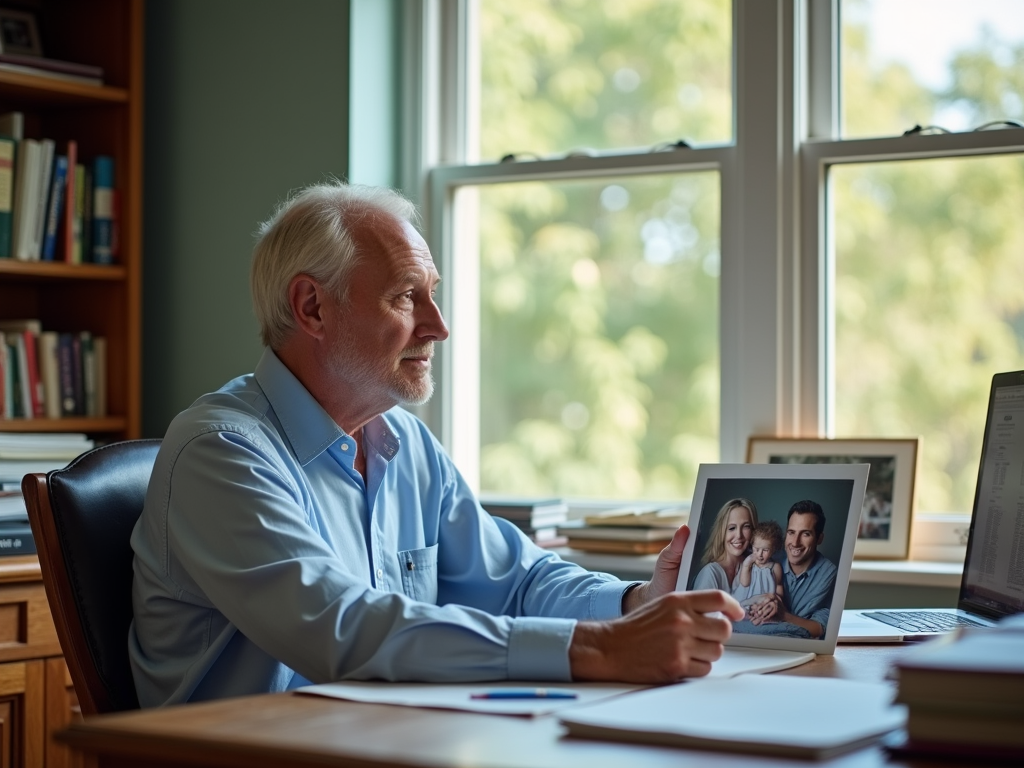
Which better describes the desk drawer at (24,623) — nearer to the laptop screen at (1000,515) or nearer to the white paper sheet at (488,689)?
the white paper sheet at (488,689)

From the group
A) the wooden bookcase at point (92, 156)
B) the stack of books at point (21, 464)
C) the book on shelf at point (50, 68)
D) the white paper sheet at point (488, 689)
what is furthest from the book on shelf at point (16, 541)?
the white paper sheet at point (488, 689)

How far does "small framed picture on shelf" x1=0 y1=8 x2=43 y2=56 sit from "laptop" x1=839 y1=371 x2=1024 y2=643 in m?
2.36

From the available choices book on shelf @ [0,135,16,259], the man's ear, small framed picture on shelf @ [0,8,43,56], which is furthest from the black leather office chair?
small framed picture on shelf @ [0,8,43,56]

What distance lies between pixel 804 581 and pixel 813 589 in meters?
0.01

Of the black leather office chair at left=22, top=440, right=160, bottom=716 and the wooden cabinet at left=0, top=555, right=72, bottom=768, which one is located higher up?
the black leather office chair at left=22, top=440, right=160, bottom=716

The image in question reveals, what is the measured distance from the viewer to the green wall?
9.07 ft

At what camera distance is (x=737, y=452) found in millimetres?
2533

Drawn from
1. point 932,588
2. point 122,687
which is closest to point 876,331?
point 932,588

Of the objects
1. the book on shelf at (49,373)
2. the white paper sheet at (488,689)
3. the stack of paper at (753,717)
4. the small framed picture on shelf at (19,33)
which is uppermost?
the small framed picture on shelf at (19,33)

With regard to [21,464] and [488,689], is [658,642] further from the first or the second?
[21,464]

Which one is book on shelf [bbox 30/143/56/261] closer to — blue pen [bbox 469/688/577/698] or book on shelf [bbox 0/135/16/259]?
book on shelf [bbox 0/135/16/259]

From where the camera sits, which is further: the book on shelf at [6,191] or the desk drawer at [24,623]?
the book on shelf at [6,191]

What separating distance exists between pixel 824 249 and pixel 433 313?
40.7 inches

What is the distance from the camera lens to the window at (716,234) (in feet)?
7.91
